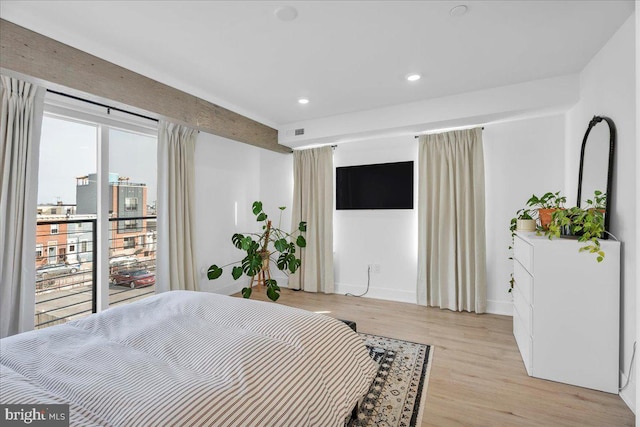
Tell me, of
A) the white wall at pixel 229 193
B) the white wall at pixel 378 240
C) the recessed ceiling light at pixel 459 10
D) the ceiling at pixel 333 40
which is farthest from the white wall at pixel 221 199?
the recessed ceiling light at pixel 459 10

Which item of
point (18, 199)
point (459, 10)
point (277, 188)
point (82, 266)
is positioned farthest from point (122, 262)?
point (459, 10)

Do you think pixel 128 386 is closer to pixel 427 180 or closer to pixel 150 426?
pixel 150 426

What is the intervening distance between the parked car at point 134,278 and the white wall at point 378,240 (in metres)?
2.46

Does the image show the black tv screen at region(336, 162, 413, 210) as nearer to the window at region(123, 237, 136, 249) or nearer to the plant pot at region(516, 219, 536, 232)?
the plant pot at region(516, 219, 536, 232)

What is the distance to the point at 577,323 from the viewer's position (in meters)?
2.14

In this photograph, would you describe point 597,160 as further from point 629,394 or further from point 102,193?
point 102,193

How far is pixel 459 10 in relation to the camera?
75.8 inches

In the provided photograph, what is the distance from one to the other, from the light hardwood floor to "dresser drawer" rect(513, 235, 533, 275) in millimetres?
785

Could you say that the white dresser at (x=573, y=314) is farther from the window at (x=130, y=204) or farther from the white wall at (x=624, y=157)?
the window at (x=130, y=204)

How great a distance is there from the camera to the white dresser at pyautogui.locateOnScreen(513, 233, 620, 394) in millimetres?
2055

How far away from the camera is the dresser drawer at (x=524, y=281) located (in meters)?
2.33

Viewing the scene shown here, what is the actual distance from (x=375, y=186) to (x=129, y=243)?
3.12 meters

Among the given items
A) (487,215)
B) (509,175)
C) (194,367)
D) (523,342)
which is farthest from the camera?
(487,215)

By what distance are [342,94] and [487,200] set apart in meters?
2.14
